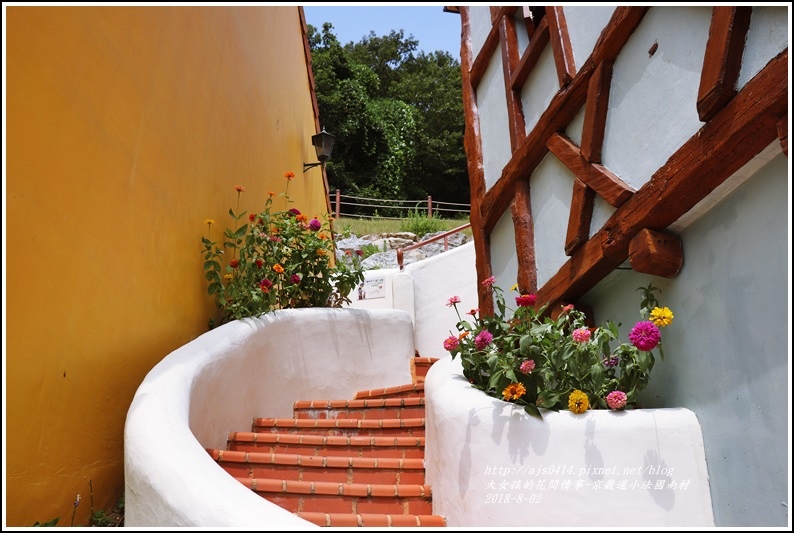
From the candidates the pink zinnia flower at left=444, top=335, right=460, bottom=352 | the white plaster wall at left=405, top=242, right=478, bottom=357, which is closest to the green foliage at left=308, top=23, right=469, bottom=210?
the white plaster wall at left=405, top=242, right=478, bottom=357

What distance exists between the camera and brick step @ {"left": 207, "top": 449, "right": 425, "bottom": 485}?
10.1 ft

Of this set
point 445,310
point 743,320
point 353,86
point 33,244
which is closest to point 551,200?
point 743,320

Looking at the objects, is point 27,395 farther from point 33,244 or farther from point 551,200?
point 551,200

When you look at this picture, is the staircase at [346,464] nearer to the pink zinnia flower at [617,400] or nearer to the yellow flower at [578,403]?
the yellow flower at [578,403]

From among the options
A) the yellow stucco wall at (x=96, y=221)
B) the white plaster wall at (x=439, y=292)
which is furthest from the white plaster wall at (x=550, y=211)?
the white plaster wall at (x=439, y=292)

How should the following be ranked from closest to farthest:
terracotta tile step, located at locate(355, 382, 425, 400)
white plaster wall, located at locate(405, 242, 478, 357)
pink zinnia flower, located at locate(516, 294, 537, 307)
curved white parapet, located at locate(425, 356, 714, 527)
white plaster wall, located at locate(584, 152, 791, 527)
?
white plaster wall, located at locate(584, 152, 791, 527) < curved white parapet, located at locate(425, 356, 714, 527) < pink zinnia flower, located at locate(516, 294, 537, 307) < terracotta tile step, located at locate(355, 382, 425, 400) < white plaster wall, located at locate(405, 242, 478, 357)

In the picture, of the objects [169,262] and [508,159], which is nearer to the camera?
[169,262]

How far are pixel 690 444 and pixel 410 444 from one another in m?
1.60

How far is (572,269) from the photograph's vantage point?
9.82 feet

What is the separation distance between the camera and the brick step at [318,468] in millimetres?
3070

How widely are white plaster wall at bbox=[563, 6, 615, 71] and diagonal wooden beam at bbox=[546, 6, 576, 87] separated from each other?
0.07 feet

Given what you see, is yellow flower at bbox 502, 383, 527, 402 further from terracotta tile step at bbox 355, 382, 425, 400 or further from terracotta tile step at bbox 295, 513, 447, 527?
terracotta tile step at bbox 355, 382, 425, 400

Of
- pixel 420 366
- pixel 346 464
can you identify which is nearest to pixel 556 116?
pixel 346 464

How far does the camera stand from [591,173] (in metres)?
2.80
